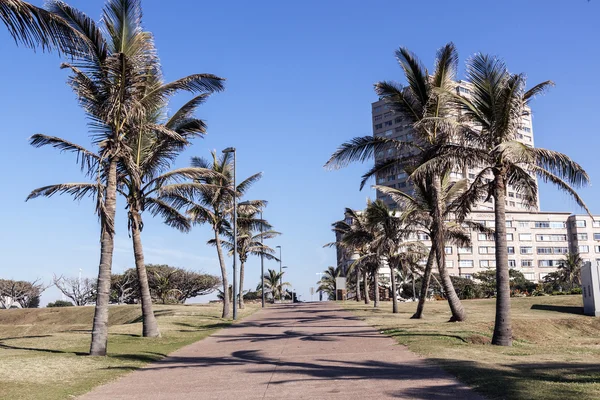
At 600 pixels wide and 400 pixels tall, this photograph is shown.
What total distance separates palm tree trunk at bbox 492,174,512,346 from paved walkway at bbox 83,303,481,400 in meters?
2.91

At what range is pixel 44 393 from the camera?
9.67m

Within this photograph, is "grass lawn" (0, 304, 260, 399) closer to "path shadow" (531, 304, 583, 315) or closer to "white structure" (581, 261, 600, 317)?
"white structure" (581, 261, 600, 317)

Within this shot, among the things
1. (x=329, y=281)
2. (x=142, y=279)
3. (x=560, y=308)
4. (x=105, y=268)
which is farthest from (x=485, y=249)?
(x=105, y=268)

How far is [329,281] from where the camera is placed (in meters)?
106

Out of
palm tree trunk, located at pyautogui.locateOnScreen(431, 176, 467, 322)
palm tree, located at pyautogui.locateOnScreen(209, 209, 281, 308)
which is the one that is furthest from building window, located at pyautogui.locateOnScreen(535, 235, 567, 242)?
palm tree trunk, located at pyautogui.locateOnScreen(431, 176, 467, 322)

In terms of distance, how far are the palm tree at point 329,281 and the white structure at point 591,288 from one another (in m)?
58.2

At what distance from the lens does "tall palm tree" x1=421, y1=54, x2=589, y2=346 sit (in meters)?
15.8

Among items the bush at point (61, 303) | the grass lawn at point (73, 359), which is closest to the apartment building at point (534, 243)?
the bush at point (61, 303)

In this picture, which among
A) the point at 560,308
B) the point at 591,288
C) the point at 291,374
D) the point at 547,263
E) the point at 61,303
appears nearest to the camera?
the point at 291,374

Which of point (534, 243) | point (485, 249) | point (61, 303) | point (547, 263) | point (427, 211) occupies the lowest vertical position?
point (61, 303)

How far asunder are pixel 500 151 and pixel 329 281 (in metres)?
92.1

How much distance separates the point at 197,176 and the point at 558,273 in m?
83.6

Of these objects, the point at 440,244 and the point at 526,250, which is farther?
the point at 526,250

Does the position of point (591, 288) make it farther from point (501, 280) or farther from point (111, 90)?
point (111, 90)
